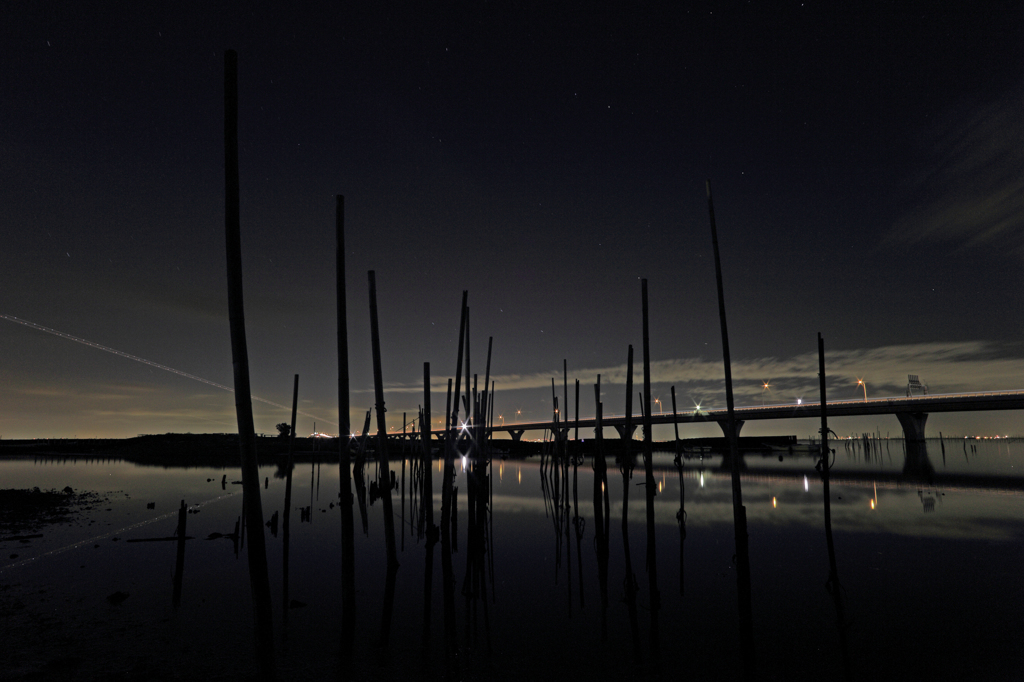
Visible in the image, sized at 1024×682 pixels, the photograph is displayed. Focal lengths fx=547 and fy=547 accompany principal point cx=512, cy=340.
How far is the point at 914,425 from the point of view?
93625mm

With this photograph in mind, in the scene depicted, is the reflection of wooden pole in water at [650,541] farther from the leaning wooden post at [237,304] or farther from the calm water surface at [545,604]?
the leaning wooden post at [237,304]

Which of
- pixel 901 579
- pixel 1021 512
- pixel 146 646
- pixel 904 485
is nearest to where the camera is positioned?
pixel 146 646

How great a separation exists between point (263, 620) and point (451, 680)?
4.17 meters

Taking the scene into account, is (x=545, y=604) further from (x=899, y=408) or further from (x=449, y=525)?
(x=899, y=408)

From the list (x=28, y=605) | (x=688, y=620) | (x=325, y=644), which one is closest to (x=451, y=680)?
(x=325, y=644)

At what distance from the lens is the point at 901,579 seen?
56.2 feet

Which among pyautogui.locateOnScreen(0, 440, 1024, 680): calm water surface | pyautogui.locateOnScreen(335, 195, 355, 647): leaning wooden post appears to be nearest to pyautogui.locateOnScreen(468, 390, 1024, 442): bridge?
pyautogui.locateOnScreen(0, 440, 1024, 680): calm water surface

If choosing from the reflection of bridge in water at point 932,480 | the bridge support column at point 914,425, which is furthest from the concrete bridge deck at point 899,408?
the reflection of bridge in water at point 932,480

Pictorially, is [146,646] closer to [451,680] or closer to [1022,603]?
[451,680]

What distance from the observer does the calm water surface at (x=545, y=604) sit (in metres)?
10.5

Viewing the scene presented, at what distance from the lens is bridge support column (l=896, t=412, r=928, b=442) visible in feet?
307

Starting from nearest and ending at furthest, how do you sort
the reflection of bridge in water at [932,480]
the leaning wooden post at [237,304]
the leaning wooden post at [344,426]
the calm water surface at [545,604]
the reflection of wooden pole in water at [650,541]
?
the leaning wooden post at [237,304], the calm water surface at [545,604], the leaning wooden post at [344,426], the reflection of wooden pole in water at [650,541], the reflection of bridge in water at [932,480]

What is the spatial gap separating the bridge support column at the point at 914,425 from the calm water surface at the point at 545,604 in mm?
76285

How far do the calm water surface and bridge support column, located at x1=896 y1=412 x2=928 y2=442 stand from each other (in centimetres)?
7628
